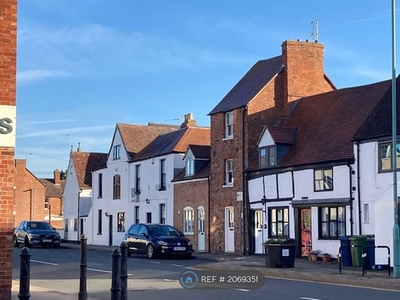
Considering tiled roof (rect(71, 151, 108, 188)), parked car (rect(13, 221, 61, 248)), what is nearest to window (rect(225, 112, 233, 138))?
parked car (rect(13, 221, 61, 248))

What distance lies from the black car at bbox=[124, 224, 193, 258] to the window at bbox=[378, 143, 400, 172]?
10.5 m

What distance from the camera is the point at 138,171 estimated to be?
4734 centimetres

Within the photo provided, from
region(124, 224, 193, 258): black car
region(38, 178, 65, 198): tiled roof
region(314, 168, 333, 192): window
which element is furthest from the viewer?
region(38, 178, 65, 198): tiled roof

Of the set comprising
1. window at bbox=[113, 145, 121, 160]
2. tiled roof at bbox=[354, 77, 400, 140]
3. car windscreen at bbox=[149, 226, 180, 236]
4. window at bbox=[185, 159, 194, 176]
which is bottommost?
car windscreen at bbox=[149, 226, 180, 236]

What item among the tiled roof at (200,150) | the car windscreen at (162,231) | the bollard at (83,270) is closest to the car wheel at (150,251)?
the car windscreen at (162,231)

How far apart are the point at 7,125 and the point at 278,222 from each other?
22234 millimetres

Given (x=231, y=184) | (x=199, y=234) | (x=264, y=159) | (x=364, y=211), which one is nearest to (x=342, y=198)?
(x=364, y=211)

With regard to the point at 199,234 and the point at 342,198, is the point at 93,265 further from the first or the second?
the point at 199,234

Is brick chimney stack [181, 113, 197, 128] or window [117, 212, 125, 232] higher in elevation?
brick chimney stack [181, 113, 197, 128]

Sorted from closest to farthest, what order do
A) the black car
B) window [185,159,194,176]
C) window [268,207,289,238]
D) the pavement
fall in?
the pavement, window [268,207,289,238], the black car, window [185,159,194,176]

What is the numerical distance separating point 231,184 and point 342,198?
29.2ft

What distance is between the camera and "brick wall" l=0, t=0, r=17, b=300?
Answer: 11.2 metres

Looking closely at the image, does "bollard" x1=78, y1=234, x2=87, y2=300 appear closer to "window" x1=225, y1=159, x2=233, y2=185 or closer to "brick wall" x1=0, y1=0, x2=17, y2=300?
"brick wall" x1=0, y1=0, x2=17, y2=300

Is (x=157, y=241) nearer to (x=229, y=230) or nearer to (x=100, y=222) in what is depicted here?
(x=229, y=230)
